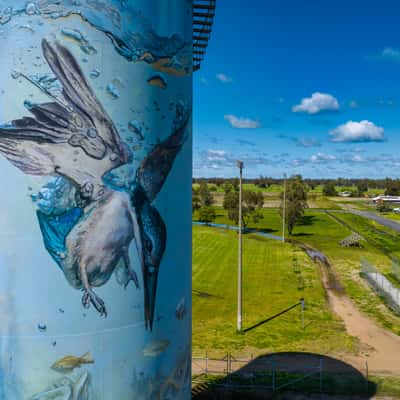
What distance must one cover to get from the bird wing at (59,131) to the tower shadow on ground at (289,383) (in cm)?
1416

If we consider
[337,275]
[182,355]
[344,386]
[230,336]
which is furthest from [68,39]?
[337,275]

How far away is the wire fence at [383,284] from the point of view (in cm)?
3345

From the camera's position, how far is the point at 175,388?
9648mm

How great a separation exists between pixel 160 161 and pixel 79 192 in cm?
178

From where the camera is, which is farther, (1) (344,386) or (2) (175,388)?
(1) (344,386)

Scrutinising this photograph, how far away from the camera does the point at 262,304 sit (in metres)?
33.4

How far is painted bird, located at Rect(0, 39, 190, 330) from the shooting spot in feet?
25.8

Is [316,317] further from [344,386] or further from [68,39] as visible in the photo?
[68,39]

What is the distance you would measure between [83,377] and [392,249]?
5795 centimetres

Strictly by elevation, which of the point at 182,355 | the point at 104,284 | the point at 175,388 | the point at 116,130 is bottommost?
the point at 175,388

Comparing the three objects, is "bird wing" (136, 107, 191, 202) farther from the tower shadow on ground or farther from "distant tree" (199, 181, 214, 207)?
"distant tree" (199, 181, 214, 207)

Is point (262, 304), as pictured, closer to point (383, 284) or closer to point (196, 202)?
point (383, 284)

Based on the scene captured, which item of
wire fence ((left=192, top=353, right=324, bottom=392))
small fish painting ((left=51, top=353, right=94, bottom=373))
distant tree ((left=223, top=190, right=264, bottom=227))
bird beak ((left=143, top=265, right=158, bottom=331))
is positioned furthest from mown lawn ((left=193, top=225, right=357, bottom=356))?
distant tree ((left=223, top=190, right=264, bottom=227))

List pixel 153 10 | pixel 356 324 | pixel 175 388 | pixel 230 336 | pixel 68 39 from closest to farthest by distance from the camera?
pixel 68 39, pixel 153 10, pixel 175 388, pixel 230 336, pixel 356 324
